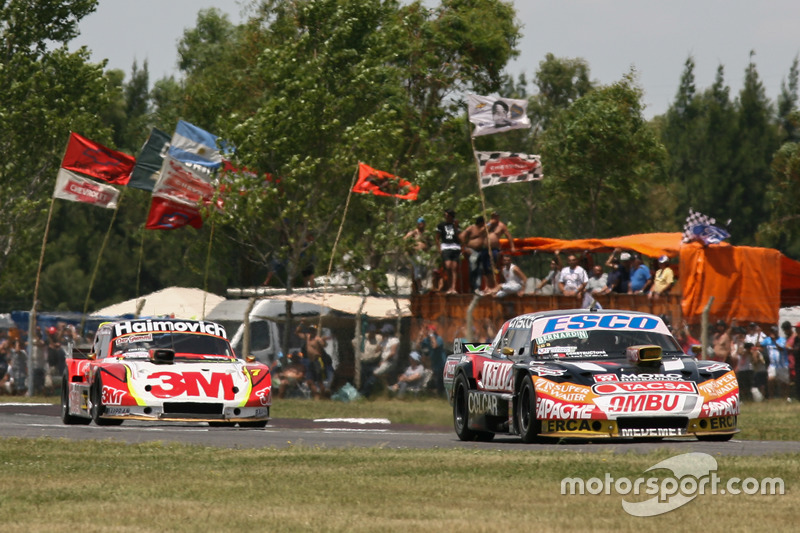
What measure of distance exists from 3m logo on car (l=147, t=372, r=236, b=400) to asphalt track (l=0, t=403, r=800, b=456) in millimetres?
452

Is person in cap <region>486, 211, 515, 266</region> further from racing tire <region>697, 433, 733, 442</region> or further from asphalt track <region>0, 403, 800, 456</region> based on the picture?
racing tire <region>697, 433, 733, 442</region>

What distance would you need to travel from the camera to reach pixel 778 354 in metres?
22.8

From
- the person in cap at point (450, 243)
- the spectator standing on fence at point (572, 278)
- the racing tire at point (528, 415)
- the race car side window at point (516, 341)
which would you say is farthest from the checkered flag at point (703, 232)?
the racing tire at point (528, 415)

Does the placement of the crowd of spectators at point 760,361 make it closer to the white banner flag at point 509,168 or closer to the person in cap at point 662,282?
the person in cap at point 662,282

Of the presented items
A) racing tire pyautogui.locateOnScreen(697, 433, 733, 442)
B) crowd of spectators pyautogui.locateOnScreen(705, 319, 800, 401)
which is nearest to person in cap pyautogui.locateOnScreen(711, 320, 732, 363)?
crowd of spectators pyautogui.locateOnScreen(705, 319, 800, 401)

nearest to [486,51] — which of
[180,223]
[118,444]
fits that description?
[180,223]

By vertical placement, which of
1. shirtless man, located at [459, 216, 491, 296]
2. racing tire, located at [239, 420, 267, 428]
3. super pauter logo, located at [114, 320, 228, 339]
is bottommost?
racing tire, located at [239, 420, 267, 428]

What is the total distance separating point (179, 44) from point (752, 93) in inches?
1075

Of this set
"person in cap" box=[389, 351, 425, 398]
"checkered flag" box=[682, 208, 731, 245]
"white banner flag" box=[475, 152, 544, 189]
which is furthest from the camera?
"white banner flag" box=[475, 152, 544, 189]

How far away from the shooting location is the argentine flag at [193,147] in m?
29.9

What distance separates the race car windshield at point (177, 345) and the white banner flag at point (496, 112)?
38.3 feet

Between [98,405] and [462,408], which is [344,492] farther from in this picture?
[98,405]

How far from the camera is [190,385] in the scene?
17203 millimetres

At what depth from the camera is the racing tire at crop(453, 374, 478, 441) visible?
15195 mm
